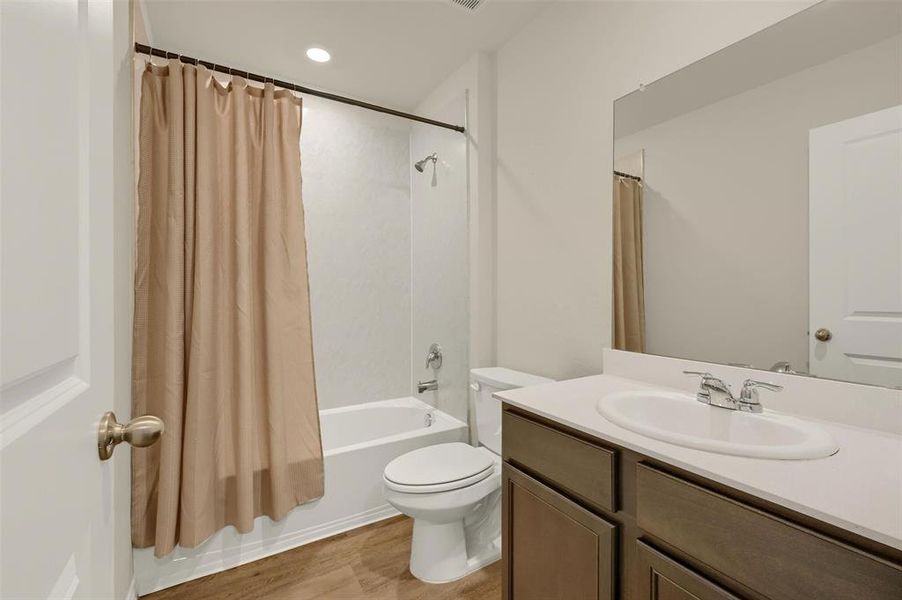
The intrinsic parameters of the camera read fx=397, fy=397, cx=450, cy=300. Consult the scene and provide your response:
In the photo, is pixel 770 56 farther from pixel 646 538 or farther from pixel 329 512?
pixel 329 512

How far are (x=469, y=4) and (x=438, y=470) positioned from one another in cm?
211

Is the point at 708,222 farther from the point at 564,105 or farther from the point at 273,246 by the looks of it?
the point at 273,246

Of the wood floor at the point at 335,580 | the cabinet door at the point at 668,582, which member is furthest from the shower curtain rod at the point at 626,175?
the wood floor at the point at 335,580

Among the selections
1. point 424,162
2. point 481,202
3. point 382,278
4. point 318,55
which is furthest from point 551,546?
point 318,55

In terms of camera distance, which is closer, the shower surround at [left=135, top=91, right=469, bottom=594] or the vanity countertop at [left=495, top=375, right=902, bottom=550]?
the vanity countertop at [left=495, top=375, right=902, bottom=550]

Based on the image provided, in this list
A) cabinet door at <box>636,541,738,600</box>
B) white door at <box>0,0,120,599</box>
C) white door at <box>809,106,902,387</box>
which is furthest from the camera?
white door at <box>809,106,902,387</box>

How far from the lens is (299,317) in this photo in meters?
1.87

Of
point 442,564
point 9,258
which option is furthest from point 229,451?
point 9,258

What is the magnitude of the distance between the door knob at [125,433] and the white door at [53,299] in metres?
0.02

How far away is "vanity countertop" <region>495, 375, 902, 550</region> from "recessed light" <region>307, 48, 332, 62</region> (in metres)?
2.28

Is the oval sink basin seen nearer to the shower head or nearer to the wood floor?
the wood floor

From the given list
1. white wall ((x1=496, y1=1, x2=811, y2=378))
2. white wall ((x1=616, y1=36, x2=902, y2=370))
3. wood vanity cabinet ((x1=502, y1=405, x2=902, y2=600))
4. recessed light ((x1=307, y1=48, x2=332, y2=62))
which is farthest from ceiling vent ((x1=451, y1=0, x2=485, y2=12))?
wood vanity cabinet ((x1=502, y1=405, x2=902, y2=600))

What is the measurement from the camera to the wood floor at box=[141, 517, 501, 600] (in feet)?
5.19

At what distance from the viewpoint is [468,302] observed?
235 centimetres
